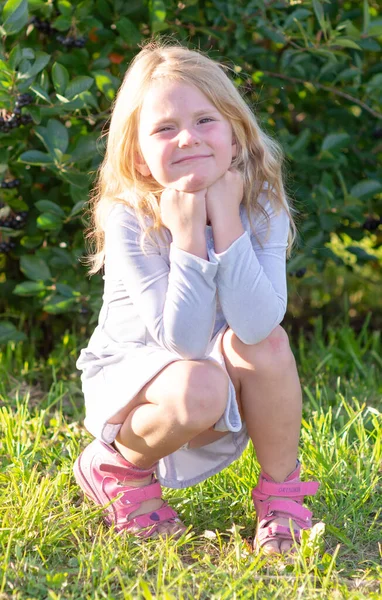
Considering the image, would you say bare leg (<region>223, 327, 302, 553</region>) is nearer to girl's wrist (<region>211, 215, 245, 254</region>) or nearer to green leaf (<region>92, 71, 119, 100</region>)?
girl's wrist (<region>211, 215, 245, 254</region>)

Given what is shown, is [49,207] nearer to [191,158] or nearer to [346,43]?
[191,158]

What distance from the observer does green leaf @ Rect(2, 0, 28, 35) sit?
249 cm

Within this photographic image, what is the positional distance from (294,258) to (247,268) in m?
1.22

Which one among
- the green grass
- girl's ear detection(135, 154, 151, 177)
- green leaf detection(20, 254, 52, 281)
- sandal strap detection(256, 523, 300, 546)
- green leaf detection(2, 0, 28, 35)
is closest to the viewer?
the green grass

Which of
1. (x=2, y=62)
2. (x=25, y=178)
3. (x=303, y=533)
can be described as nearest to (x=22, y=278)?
(x=25, y=178)

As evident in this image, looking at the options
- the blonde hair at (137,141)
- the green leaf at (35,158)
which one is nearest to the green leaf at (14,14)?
the green leaf at (35,158)

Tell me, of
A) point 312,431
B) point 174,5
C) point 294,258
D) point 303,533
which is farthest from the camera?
point 294,258

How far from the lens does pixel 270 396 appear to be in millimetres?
2010

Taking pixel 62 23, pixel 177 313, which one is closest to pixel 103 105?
pixel 62 23

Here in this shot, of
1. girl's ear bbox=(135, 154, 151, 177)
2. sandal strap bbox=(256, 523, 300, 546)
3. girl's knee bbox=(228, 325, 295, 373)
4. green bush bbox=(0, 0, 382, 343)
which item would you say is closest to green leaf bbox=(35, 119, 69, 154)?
green bush bbox=(0, 0, 382, 343)

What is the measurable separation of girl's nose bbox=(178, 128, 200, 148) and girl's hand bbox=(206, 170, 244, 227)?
0.12 metres

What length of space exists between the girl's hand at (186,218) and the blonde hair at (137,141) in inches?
2.6

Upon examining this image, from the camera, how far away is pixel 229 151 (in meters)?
2.07

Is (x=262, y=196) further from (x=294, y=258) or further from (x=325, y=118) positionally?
(x=325, y=118)
